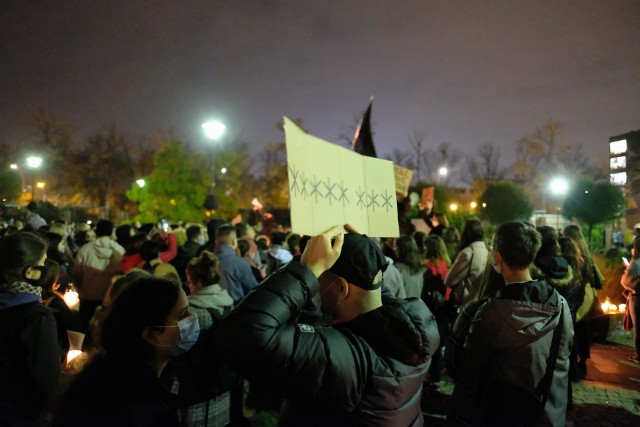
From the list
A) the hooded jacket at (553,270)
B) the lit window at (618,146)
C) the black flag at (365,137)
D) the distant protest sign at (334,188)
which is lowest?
the hooded jacket at (553,270)

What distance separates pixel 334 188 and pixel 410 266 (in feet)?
13.8

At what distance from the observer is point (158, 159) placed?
117 ft

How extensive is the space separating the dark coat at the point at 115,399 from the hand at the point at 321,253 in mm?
830

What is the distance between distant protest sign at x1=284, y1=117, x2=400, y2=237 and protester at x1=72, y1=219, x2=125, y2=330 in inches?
206

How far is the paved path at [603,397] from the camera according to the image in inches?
203

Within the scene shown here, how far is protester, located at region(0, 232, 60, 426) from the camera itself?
2.54 metres

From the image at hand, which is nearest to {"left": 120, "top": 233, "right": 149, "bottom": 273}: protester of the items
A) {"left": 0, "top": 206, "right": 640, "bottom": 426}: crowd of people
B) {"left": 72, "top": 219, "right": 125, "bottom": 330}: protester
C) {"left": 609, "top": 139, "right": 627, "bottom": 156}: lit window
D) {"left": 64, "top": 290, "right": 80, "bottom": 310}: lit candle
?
{"left": 72, "top": 219, "right": 125, "bottom": 330}: protester

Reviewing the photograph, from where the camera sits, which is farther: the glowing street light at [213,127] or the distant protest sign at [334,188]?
the glowing street light at [213,127]

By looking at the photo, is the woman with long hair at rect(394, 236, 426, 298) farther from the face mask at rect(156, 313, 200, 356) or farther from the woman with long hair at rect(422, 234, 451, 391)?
the face mask at rect(156, 313, 200, 356)

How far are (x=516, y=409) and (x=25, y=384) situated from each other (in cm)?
285

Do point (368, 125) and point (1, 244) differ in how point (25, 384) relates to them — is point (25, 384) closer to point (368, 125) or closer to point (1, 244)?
point (1, 244)

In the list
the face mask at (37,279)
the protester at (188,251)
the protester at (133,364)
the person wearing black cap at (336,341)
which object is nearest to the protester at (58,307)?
the face mask at (37,279)

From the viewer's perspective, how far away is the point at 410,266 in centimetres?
602

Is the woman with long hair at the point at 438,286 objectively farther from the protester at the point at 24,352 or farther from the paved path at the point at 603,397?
the protester at the point at 24,352
